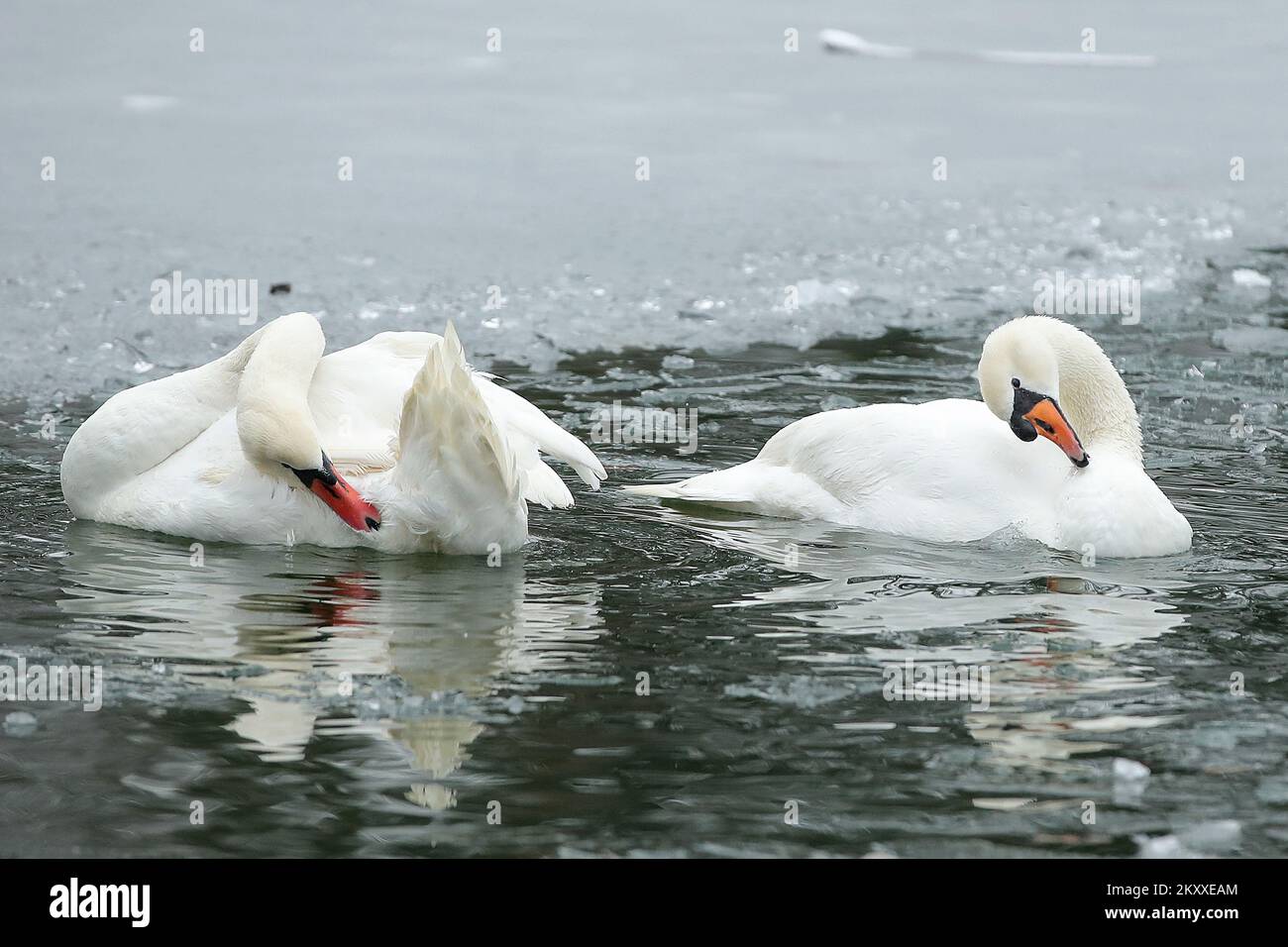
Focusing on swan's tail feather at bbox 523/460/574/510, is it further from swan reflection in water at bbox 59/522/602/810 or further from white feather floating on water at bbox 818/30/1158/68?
white feather floating on water at bbox 818/30/1158/68

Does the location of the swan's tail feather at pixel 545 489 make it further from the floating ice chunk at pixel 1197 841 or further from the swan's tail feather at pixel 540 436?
the floating ice chunk at pixel 1197 841

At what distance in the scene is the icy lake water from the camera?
4.04 meters

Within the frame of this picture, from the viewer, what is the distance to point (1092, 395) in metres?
6.59

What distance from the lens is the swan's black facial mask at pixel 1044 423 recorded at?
623 centimetres

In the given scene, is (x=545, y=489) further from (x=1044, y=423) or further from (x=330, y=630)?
(x=1044, y=423)

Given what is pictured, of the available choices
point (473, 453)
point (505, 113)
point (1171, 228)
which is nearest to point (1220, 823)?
point (473, 453)

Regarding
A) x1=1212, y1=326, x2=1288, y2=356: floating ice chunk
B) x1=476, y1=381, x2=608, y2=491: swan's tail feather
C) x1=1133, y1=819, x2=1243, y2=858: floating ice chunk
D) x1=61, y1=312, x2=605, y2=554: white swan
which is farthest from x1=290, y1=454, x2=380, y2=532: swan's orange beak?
x1=1212, y1=326, x2=1288, y2=356: floating ice chunk

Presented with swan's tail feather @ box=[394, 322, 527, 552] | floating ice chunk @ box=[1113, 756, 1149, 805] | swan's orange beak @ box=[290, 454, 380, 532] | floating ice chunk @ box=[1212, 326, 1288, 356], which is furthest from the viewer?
floating ice chunk @ box=[1212, 326, 1288, 356]

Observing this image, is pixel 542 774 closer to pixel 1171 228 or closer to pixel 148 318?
pixel 148 318

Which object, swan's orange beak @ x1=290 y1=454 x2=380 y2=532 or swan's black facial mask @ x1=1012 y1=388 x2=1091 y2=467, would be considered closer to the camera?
swan's orange beak @ x1=290 y1=454 x2=380 y2=532

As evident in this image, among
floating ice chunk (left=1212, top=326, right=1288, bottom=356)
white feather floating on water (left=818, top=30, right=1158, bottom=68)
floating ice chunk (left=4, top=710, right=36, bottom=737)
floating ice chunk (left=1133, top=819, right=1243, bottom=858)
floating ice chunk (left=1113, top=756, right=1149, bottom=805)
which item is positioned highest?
white feather floating on water (left=818, top=30, right=1158, bottom=68)

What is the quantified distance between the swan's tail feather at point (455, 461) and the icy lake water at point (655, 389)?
16 cm

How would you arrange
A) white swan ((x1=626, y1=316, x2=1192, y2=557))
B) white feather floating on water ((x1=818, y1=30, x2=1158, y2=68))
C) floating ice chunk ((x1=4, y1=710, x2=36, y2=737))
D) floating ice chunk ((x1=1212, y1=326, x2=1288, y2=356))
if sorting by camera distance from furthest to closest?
white feather floating on water ((x1=818, y1=30, x2=1158, y2=68)) → floating ice chunk ((x1=1212, y1=326, x2=1288, y2=356)) → white swan ((x1=626, y1=316, x2=1192, y2=557)) → floating ice chunk ((x1=4, y1=710, x2=36, y2=737))

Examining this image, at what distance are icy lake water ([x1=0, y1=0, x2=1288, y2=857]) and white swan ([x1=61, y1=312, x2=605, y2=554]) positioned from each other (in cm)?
14
